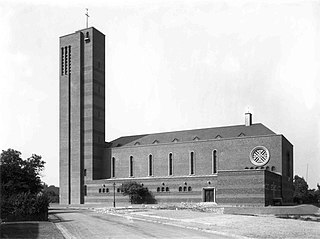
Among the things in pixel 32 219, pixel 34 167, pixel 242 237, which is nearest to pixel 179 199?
pixel 34 167

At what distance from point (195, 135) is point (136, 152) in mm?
11401

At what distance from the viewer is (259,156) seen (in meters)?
64.1

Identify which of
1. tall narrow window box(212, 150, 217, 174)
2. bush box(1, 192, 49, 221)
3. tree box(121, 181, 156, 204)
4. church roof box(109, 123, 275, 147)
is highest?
church roof box(109, 123, 275, 147)

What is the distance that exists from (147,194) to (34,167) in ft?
105

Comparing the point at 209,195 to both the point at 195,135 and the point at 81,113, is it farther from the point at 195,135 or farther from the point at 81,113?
the point at 81,113

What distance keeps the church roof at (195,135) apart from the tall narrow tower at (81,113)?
5459 millimetres

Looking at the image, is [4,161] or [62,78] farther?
[62,78]

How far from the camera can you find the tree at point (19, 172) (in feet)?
123

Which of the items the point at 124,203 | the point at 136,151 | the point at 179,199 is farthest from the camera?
the point at 136,151

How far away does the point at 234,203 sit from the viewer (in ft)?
175

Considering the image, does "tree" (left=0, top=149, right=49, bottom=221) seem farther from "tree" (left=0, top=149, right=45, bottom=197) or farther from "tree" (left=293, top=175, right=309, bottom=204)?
"tree" (left=293, top=175, right=309, bottom=204)

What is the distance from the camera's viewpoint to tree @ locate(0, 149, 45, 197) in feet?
123

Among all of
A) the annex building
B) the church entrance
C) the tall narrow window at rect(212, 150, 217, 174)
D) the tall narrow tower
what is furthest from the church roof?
the church entrance

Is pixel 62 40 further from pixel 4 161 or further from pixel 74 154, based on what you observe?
pixel 4 161
